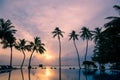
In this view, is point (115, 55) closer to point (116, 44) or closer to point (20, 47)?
point (116, 44)

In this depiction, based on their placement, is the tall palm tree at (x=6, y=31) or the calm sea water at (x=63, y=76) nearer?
the calm sea water at (x=63, y=76)

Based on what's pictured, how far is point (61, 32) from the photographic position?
79812mm

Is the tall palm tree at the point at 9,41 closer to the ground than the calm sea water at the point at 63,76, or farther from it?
farther from it

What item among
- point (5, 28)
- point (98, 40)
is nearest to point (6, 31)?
point (5, 28)

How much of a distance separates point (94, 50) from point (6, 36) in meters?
27.2

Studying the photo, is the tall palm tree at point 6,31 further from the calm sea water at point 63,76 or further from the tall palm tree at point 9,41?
the calm sea water at point 63,76

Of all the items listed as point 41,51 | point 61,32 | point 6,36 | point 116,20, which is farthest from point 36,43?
point 116,20

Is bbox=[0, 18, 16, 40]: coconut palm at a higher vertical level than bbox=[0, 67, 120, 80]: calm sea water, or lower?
higher

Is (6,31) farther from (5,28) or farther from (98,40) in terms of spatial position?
(98,40)

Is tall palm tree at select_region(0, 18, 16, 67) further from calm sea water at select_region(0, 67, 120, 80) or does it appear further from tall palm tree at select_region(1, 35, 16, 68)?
calm sea water at select_region(0, 67, 120, 80)

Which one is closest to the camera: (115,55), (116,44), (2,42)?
(116,44)

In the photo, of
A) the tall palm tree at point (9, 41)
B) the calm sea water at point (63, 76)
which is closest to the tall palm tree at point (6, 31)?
the tall palm tree at point (9, 41)

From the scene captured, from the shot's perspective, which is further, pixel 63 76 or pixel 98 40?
pixel 98 40

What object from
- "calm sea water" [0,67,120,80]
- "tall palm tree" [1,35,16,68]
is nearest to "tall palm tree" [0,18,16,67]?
"tall palm tree" [1,35,16,68]
